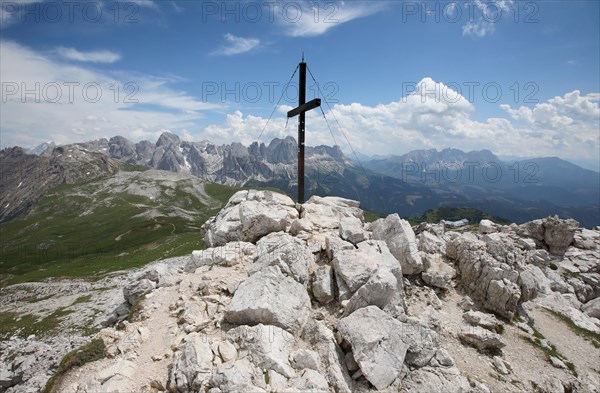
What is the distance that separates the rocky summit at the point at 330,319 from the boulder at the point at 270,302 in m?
0.07

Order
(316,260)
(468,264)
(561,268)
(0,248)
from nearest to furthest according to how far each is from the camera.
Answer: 1. (316,260)
2. (468,264)
3. (561,268)
4. (0,248)

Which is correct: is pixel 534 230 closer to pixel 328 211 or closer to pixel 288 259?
pixel 328 211

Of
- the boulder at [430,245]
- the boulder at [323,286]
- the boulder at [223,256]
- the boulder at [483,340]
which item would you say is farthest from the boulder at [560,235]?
the boulder at [223,256]

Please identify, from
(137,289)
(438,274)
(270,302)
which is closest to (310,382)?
(270,302)

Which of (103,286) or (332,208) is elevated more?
(332,208)

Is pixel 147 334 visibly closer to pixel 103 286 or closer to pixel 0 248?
pixel 103 286

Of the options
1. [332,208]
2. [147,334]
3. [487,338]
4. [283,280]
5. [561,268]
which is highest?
[332,208]

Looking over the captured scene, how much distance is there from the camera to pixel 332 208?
89.2 ft

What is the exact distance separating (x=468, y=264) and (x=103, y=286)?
289 feet

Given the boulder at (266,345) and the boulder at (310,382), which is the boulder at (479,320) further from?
the boulder at (266,345)

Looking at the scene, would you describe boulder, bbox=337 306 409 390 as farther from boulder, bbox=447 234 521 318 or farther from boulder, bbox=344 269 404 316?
boulder, bbox=447 234 521 318

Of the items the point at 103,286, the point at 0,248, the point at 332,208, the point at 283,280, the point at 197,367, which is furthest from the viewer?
the point at 0,248

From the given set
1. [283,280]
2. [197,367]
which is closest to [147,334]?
[197,367]

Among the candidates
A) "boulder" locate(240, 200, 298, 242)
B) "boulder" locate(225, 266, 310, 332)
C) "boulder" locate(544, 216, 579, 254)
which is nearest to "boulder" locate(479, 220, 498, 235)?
"boulder" locate(544, 216, 579, 254)
